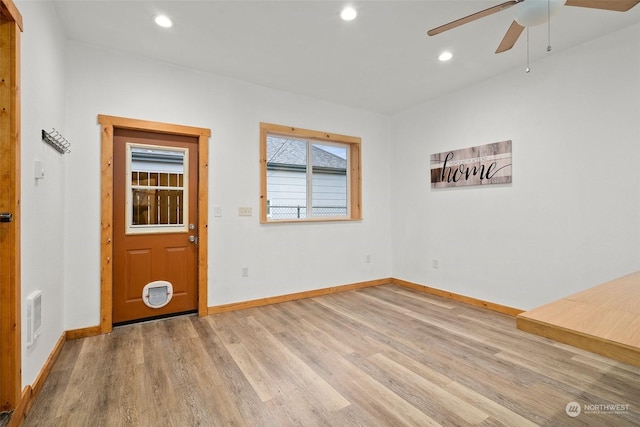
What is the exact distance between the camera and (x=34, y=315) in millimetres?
1936

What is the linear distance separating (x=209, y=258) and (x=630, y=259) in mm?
4132

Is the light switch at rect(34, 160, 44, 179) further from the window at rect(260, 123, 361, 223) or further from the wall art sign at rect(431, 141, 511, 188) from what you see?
the wall art sign at rect(431, 141, 511, 188)

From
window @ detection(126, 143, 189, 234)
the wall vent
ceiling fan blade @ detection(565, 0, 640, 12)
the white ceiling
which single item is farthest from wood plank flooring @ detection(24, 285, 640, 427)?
the white ceiling

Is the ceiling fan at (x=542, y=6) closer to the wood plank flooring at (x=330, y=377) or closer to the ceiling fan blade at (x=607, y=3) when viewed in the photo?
the ceiling fan blade at (x=607, y=3)

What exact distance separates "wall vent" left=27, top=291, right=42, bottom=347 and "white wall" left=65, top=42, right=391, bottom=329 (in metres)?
0.93

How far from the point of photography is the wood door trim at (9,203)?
1597mm

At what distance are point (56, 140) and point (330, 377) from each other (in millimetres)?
2783

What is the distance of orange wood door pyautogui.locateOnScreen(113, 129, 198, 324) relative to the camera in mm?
3127

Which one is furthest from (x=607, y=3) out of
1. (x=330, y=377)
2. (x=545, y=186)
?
(x=330, y=377)

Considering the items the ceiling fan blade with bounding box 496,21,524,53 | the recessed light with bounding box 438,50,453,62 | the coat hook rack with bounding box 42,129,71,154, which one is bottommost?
the coat hook rack with bounding box 42,129,71,154

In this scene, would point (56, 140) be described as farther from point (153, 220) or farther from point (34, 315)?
point (34, 315)

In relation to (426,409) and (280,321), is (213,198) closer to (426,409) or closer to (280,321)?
(280,321)

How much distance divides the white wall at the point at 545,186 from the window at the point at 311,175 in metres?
1.12

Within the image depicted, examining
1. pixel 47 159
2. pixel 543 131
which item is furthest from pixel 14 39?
pixel 543 131
